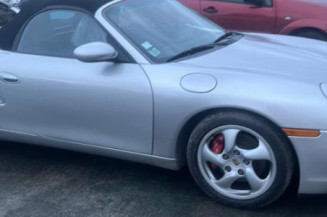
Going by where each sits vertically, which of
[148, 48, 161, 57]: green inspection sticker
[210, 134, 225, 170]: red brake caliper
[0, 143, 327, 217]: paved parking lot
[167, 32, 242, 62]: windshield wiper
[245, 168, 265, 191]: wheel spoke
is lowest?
[0, 143, 327, 217]: paved parking lot

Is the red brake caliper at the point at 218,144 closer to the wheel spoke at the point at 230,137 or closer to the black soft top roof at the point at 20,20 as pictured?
the wheel spoke at the point at 230,137

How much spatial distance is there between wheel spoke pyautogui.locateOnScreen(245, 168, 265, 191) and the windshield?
961 millimetres

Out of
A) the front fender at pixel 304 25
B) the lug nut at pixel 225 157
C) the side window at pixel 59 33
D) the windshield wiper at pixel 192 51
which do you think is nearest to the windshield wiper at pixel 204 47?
the windshield wiper at pixel 192 51

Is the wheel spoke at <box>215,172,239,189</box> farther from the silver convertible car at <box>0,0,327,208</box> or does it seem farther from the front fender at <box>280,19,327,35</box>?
the front fender at <box>280,19,327,35</box>

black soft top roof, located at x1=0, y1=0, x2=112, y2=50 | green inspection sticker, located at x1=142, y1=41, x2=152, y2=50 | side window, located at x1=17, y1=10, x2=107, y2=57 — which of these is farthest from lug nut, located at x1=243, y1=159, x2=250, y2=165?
black soft top roof, located at x1=0, y1=0, x2=112, y2=50

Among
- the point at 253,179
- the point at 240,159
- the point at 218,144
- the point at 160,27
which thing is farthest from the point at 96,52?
the point at 253,179

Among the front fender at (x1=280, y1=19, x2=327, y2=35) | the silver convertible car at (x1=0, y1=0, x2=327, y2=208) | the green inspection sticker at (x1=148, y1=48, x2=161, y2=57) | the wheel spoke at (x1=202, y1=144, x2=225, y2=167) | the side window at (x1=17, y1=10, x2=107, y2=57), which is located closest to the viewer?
the silver convertible car at (x1=0, y1=0, x2=327, y2=208)

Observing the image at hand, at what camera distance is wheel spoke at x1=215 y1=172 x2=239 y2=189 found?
367cm

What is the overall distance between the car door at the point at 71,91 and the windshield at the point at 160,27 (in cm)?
17

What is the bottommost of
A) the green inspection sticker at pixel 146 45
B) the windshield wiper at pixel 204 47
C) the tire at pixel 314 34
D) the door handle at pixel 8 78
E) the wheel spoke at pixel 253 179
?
the tire at pixel 314 34

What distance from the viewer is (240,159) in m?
3.63

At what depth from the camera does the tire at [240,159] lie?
3477 millimetres

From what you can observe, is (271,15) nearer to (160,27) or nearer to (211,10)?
(211,10)

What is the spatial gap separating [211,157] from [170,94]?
479 millimetres
